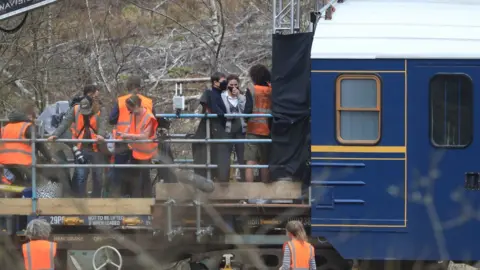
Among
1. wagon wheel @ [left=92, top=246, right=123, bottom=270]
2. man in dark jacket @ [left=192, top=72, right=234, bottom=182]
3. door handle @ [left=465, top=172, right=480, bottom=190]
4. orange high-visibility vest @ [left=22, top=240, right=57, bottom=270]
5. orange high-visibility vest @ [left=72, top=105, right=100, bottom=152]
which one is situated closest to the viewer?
orange high-visibility vest @ [left=22, top=240, right=57, bottom=270]

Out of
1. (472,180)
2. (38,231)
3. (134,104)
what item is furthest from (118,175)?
(472,180)

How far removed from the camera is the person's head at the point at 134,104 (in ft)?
35.1

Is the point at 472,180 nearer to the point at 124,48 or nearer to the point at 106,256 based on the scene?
the point at 106,256

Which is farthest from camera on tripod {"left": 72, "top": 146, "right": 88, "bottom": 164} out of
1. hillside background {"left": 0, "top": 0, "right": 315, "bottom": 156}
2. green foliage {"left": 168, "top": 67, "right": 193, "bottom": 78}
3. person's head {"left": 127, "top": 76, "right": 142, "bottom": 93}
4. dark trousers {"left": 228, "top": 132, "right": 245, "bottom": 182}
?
green foliage {"left": 168, "top": 67, "right": 193, "bottom": 78}

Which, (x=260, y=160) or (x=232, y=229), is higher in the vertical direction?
(x=260, y=160)

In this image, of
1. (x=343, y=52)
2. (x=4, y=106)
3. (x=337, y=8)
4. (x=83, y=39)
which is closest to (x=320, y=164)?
(x=343, y=52)

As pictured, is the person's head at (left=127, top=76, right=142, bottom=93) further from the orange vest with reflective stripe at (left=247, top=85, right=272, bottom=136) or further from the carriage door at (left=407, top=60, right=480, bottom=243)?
the carriage door at (left=407, top=60, right=480, bottom=243)

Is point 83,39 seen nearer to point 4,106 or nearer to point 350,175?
point 4,106

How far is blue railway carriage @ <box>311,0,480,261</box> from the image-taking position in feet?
33.6

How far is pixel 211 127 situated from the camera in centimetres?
1082

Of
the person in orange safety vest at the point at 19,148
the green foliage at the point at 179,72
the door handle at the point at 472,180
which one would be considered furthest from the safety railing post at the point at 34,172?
the green foliage at the point at 179,72

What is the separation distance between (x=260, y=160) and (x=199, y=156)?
2.60 feet

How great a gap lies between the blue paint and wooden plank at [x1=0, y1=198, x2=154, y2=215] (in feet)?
7.19

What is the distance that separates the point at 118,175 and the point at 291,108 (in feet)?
7.68
